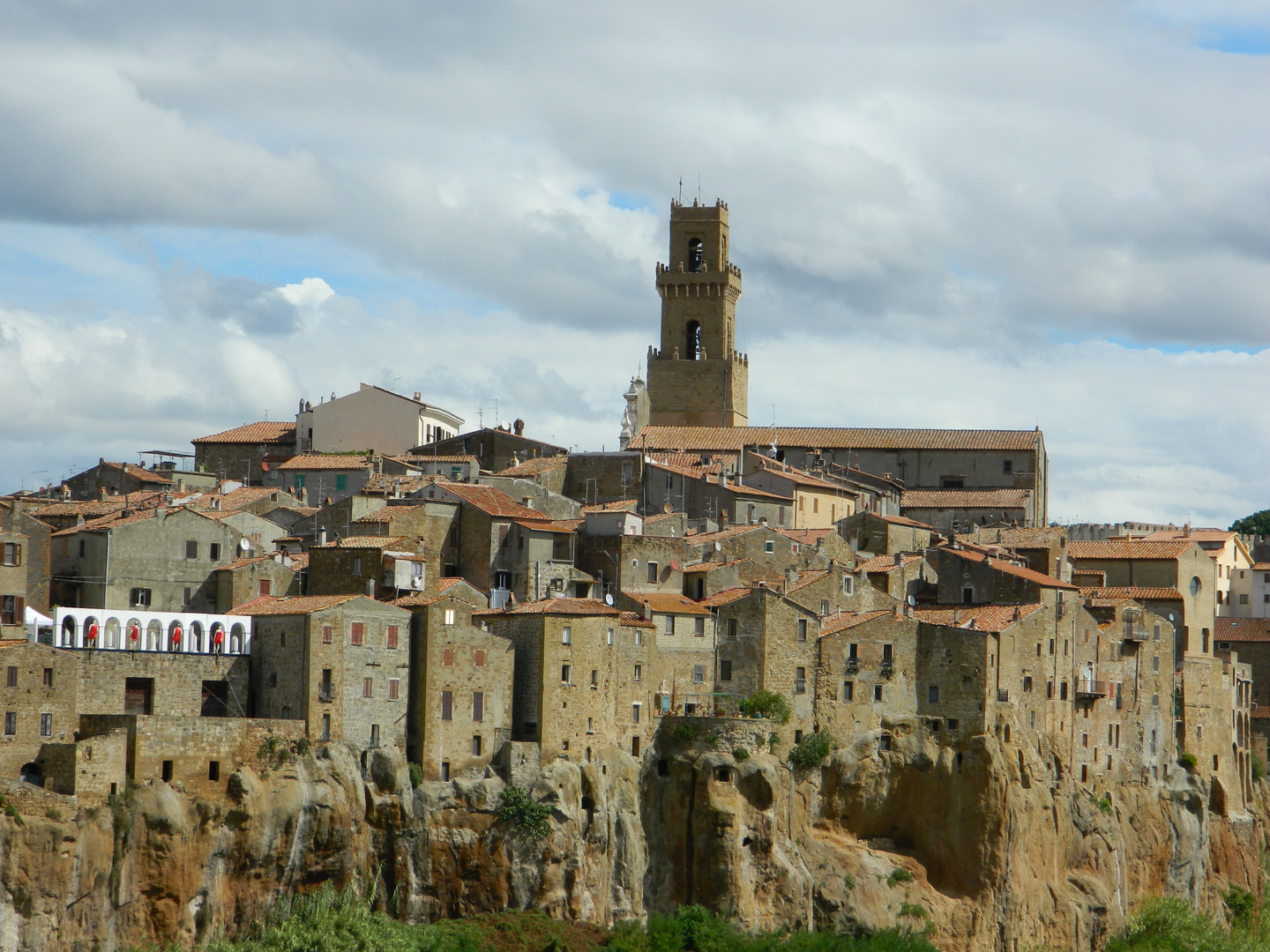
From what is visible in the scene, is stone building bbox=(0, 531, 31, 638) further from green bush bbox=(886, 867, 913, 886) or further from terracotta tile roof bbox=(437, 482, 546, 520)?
green bush bbox=(886, 867, 913, 886)

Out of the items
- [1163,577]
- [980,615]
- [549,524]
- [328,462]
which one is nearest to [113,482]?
[328,462]

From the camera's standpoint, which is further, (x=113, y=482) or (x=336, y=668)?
(x=113, y=482)

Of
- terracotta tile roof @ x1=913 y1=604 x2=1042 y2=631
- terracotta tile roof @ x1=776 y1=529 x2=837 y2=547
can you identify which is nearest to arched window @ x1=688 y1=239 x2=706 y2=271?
terracotta tile roof @ x1=776 y1=529 x2=837 y2=547

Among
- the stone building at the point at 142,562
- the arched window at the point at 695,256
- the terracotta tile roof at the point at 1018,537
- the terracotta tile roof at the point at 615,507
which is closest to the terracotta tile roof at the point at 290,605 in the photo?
the stone building at the point at 142,562

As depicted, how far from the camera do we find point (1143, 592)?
104 metres

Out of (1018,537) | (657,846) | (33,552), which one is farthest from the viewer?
(1018,537)

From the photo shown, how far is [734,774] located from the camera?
81.1m

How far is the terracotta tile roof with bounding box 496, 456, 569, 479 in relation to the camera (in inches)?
4117

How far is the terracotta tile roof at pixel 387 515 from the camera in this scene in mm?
85062

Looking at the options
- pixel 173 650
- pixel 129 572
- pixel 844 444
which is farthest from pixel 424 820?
pixel 844 444

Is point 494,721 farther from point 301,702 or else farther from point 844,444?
point 844,444

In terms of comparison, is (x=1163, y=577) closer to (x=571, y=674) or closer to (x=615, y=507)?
(x=615, y=507)

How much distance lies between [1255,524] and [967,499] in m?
52.4

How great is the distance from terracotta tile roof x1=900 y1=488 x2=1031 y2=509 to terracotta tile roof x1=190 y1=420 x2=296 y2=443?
33.0m
